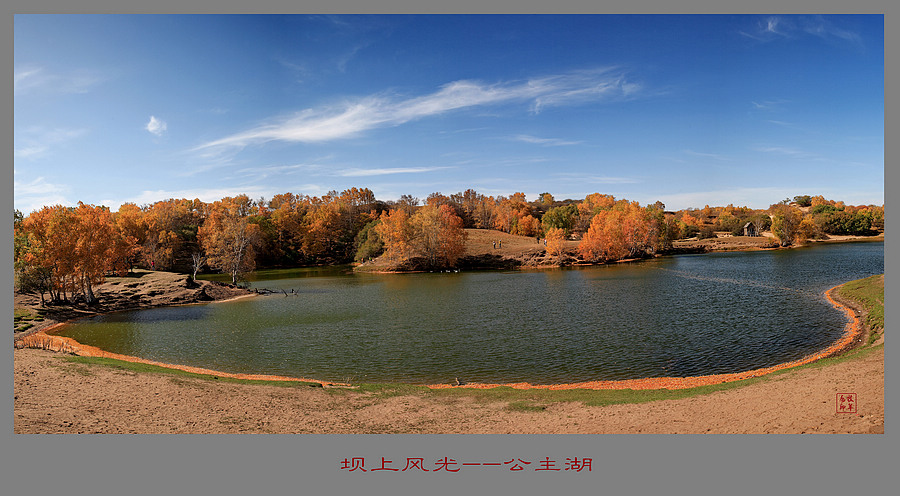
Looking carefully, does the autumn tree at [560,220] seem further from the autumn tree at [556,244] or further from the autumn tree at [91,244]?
the autumn tree at [91,244]

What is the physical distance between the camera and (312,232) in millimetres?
102562

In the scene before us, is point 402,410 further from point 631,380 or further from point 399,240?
point 399,240

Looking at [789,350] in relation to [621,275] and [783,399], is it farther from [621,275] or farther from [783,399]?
[621,275]

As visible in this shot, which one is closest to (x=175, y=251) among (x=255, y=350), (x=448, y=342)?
(x=255, y=350)

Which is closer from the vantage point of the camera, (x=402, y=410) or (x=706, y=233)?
(x=402, y=410)

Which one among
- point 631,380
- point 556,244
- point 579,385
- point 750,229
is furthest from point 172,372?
point 750,229

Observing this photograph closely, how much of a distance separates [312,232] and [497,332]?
8349 cm

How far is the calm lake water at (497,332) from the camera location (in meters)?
19.9

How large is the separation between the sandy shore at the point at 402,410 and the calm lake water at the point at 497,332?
194 inches

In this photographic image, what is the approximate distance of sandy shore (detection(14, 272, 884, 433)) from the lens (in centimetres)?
1045

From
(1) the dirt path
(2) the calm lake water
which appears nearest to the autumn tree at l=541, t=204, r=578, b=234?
(2) the calm lake water

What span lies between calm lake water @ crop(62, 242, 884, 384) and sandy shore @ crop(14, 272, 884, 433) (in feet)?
16.1

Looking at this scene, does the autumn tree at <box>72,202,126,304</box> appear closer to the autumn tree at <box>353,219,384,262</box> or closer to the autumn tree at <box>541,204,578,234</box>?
the autumn tree at <box>353,219,384,262</box>

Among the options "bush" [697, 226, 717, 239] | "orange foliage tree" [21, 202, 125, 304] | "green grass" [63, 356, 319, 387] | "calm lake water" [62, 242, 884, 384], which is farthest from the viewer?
"bush" [697, 226, 717, 239]
